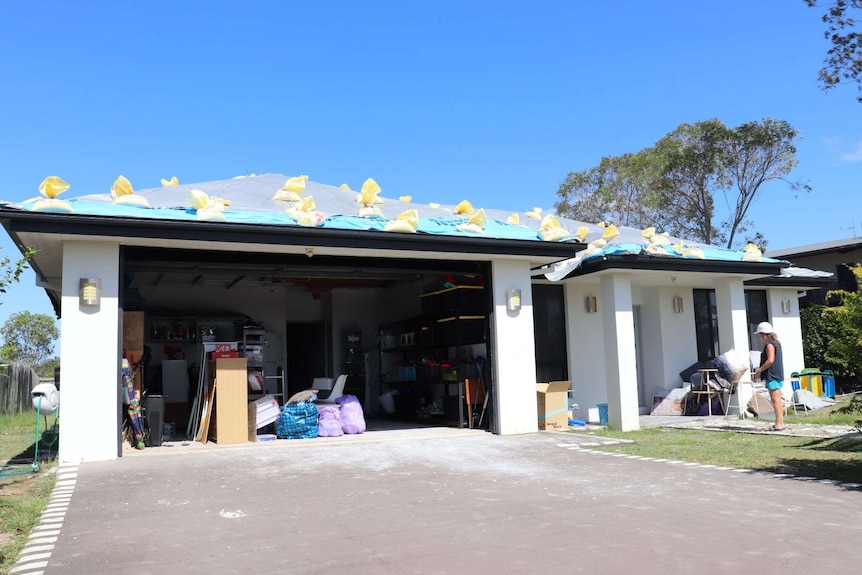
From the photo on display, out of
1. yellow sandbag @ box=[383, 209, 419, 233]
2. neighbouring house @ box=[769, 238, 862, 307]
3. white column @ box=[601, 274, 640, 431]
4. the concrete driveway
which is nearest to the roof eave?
white column @ box=[601, 274, 640, 431]

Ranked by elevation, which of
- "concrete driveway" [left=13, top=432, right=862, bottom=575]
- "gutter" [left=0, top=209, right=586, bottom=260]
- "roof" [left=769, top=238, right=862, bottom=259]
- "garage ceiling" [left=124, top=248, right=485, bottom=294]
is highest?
"roof" [left=769, top=238, right=862, bottom=259]

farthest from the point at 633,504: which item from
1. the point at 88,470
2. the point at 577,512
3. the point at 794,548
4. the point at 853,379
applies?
the point at 853,379

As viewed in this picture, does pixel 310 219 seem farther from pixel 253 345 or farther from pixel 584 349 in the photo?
pixel 584 349

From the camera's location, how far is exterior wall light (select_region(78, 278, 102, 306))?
8961 mm

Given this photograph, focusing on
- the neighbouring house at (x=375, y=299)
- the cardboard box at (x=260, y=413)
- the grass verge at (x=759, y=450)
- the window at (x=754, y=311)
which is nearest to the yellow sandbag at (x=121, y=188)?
the neighbouring house at (x=375, y=299)

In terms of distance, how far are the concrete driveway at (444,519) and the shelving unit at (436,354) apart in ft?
13.5

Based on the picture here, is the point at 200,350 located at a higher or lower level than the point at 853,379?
higher

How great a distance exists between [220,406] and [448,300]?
15.3 ft

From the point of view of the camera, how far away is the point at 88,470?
823cm

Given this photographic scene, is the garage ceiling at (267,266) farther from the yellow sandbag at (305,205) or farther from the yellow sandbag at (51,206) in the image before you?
the yellow sandbag at (51,206)

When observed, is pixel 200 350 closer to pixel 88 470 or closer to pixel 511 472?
→ pixel 88 470

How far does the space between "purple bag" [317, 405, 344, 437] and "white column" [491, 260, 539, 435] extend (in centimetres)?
260

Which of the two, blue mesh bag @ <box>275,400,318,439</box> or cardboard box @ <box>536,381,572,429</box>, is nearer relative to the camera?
blue mesh bag @ <box>275,400,318,439</box>

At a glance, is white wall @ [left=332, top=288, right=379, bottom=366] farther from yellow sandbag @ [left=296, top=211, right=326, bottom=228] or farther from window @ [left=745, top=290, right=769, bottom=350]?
window @ [left=745, top=290, right=769, bottom=350]
